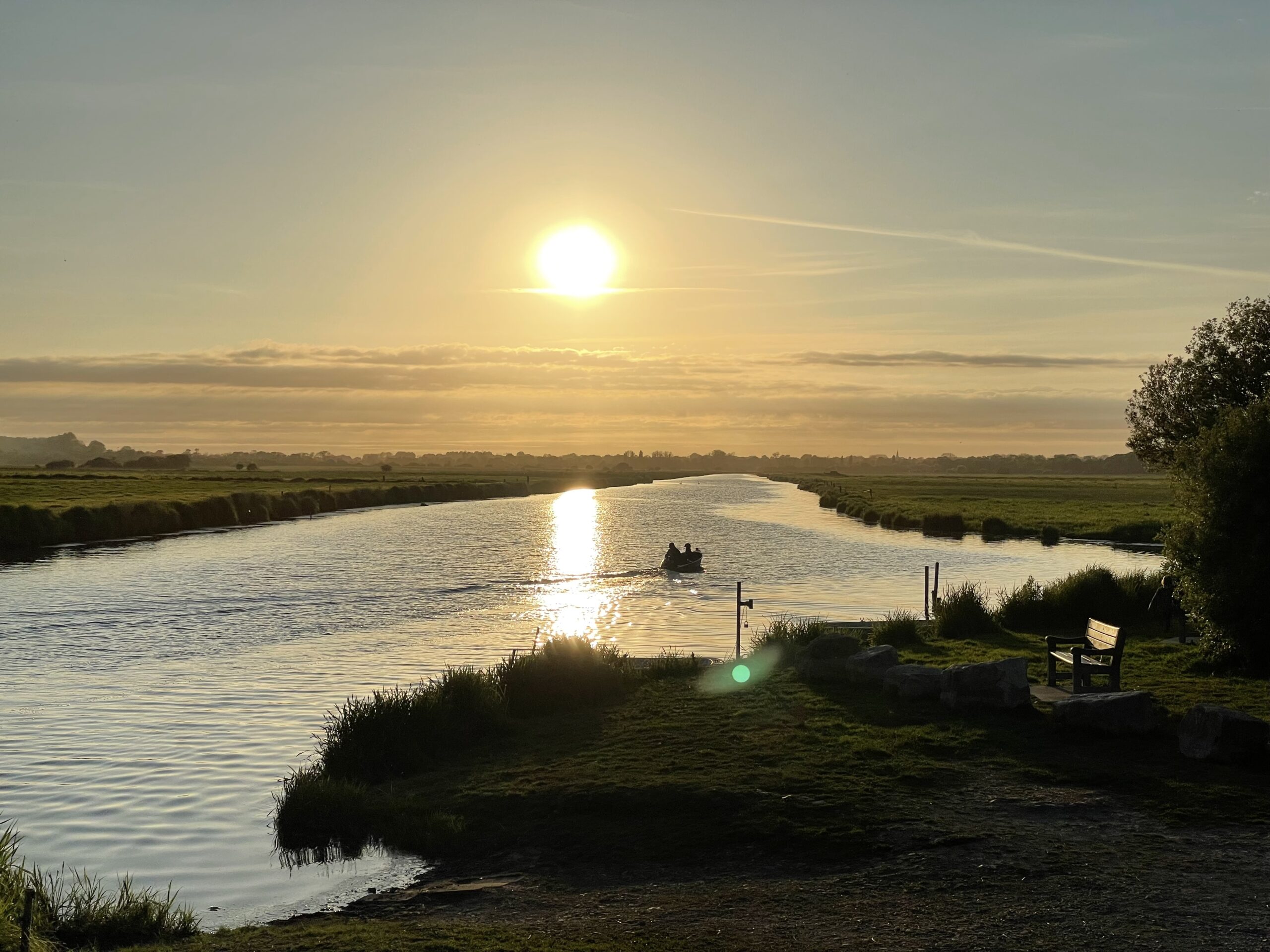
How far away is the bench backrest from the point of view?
16.3 metres

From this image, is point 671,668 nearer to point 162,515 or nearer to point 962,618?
point 962,618

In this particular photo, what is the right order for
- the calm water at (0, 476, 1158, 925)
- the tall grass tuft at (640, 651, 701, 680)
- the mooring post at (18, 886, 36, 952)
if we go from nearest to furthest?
1. the mooring post at (18, 886, 36, 952)
2. the calm water at (0, 476, 1158, 925)
3. the tall grass tuft at (640, 651, 701, 680)

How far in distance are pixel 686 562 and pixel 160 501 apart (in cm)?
5316

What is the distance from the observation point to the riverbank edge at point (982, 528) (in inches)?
2729

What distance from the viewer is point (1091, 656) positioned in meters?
16.8

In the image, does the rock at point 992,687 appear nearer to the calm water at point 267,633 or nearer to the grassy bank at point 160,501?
the calm water at point 267,633

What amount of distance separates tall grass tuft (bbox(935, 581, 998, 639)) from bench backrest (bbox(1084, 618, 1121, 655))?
6.24 meters

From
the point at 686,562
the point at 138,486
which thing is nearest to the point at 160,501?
the point at 138,486

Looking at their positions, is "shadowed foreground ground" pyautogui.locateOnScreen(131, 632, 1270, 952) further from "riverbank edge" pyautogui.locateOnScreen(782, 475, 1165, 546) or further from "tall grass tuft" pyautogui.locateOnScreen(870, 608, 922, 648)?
"riverbank edge" pyautogui.locateOnScreen(782, 475, 1165, 546)

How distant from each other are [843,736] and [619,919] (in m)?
6.41

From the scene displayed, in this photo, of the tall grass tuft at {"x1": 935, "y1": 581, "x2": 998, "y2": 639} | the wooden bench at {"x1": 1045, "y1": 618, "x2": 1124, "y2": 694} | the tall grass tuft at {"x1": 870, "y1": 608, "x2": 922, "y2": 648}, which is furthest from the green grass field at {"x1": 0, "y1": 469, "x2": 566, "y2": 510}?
the wooden bench at {"x1": 1045, "y1": 618, "x2": 1124, "y2": 694}

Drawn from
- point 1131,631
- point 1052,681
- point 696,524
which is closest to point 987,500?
point 696,524

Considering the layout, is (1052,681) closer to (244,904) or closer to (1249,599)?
(1249,599)

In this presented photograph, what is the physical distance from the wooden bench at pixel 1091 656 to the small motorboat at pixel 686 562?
28.9 meters
